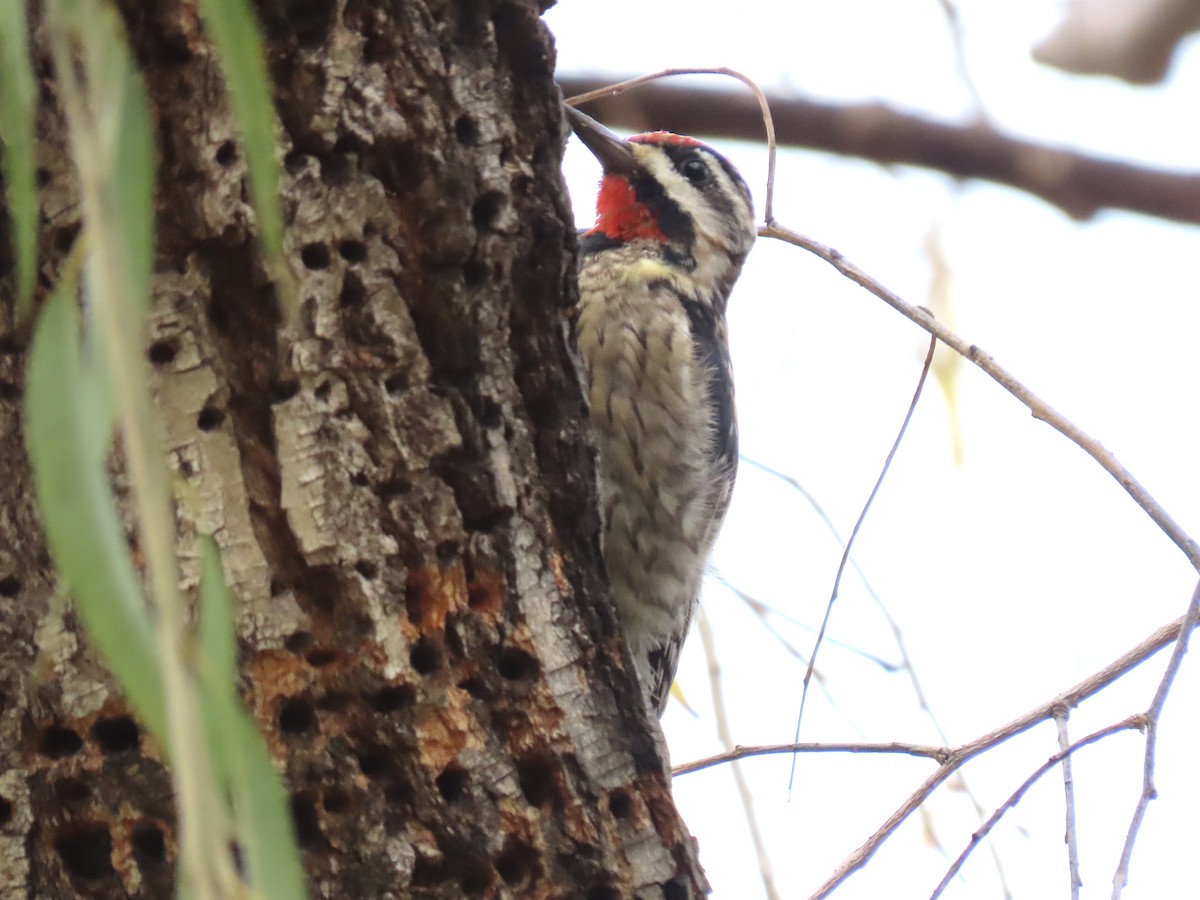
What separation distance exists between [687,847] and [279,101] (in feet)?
2.99

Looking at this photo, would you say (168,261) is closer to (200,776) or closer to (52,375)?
(52,375)

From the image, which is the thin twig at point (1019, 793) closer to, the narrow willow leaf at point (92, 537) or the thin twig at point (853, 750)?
the thin twig at point (853, 750)

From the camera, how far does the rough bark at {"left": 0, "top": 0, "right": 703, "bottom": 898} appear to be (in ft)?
4.73

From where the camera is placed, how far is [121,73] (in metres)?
0.91

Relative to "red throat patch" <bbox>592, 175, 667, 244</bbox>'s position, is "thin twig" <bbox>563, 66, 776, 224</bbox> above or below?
below

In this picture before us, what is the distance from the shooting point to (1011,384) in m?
1.72

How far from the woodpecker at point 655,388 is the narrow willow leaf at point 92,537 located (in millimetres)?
1485

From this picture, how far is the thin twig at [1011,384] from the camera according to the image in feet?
5.18

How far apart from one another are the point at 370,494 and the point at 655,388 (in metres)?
1.05

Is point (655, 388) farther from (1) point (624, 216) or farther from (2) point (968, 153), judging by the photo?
(2) point (968, 153)

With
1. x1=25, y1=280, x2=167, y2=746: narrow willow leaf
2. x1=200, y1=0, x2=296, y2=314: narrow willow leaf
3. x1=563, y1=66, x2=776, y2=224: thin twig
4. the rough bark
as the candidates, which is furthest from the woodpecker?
x1=25, y1=280, x2=167, y2=746: narrow willow leaf

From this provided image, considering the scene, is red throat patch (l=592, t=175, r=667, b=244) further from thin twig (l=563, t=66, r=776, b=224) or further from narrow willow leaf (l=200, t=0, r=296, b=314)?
narrow willow leaf (l=200, t=0, r=296, b=314)

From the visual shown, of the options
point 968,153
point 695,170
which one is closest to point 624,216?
point 695,170

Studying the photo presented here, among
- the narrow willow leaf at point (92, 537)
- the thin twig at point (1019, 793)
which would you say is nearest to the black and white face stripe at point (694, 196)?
the thin twig at point (1019, 793)
